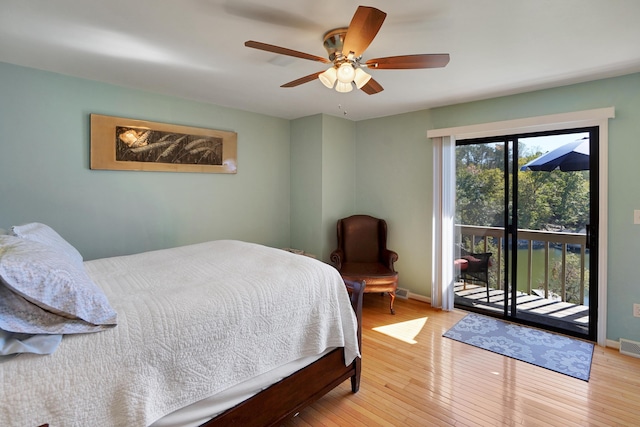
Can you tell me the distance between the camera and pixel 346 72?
77.2 inches

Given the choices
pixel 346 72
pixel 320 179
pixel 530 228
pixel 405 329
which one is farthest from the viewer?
pixel 320 179

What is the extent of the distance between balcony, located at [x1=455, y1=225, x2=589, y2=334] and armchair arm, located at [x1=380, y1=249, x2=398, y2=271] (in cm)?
88

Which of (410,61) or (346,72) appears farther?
(346,72)

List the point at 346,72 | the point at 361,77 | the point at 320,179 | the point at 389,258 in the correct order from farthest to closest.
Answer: the point at 320,179, the point at 389,258, the point at 361,77, the point at 346,72

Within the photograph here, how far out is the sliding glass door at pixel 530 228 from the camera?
10.1 ft

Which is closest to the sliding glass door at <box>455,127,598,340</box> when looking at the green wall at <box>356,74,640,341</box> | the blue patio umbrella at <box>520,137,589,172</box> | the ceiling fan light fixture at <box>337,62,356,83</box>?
the blue patio umbrella at <box>520,137,589,172</box>

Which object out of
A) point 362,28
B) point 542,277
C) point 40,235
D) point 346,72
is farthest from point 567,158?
point 40,235

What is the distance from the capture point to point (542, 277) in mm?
3400

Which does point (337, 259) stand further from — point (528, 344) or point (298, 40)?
point (298, 40)

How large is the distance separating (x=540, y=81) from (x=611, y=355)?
8.13 ft

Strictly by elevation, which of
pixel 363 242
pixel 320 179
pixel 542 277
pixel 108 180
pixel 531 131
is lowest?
pixel 542 277

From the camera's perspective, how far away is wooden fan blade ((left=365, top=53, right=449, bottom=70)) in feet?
5.89

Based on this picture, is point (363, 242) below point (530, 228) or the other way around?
below

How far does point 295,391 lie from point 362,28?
6.44 ft
